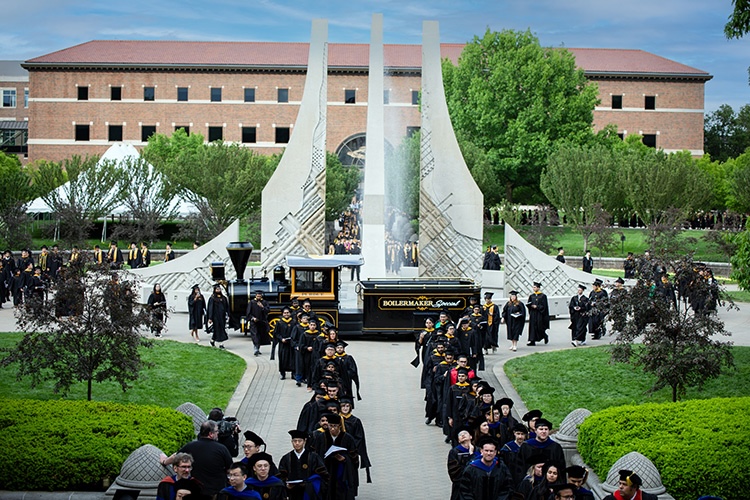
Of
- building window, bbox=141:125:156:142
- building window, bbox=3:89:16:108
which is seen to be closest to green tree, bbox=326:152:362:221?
building window, bbox=141:125:156:142

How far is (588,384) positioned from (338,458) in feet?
28.9

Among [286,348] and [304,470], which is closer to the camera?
[304,470]

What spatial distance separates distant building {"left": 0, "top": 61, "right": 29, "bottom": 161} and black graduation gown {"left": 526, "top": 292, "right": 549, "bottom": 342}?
234 ft

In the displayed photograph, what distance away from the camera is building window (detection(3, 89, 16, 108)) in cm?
9100

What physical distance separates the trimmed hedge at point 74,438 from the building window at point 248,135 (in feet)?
205

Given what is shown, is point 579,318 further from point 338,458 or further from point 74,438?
point 74,438

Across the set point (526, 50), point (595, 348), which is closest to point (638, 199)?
point (526, 50)

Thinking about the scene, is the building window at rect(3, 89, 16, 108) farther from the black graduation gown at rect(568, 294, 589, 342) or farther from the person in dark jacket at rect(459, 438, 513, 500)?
the person in dark jacket at rect(459, 438, 513, 500)

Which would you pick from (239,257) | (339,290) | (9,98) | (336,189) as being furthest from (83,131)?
(339,290)

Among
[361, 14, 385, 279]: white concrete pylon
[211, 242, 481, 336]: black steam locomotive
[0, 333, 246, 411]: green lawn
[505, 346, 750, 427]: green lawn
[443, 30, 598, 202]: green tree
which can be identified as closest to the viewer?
[0, 333, 246, 411]: green lawn

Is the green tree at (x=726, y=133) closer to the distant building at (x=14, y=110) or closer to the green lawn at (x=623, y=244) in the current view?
the green lawn at (x=623, y=244)

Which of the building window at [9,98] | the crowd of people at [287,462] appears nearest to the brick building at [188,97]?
the building window at [9,98]

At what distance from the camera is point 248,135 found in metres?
75.9

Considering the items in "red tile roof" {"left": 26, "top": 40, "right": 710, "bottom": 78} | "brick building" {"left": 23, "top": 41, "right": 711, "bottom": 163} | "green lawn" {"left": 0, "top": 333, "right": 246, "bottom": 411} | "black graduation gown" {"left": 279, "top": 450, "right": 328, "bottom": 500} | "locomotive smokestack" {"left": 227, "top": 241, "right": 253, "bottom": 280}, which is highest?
"red tile roof" {"left": 26, "top": 40, "right": 710, "bottom": 78}
